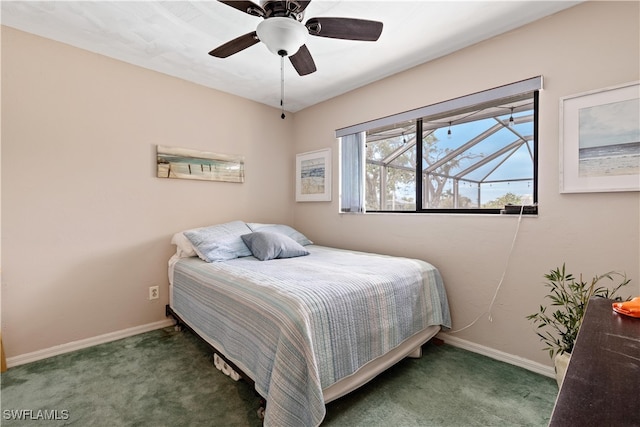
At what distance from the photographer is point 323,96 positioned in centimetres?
342

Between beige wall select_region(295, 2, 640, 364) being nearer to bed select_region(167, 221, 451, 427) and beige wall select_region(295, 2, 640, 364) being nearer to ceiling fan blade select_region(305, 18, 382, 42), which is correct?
bed select_region(167, 221, 451, 427)

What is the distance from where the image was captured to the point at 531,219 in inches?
81.2

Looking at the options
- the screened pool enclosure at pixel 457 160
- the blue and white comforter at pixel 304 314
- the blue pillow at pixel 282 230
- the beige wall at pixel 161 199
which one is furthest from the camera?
the blue pillow at pixel 282 230

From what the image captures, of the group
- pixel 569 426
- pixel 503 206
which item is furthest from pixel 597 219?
pixel 569 426

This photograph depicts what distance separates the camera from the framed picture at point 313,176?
11.3 feet

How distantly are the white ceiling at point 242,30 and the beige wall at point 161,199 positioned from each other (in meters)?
0.15

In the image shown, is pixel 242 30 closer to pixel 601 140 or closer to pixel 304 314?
pixel 304 314

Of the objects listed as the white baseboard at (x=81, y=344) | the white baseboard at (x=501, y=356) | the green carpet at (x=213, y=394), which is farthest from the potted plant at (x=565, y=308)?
the white baseboard at (x=81, y=344)

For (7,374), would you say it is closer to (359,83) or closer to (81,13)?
(81,13)

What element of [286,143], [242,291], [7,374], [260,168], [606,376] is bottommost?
[7,374]

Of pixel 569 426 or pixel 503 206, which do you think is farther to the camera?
pixel 503 206

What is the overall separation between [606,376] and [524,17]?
2.31 meters

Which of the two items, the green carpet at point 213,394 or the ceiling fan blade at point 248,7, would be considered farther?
the green carpet at point 213,394

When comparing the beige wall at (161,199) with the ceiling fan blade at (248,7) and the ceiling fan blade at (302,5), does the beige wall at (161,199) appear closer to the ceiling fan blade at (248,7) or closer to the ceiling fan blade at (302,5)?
the ceiling fan blade at (302,5)
